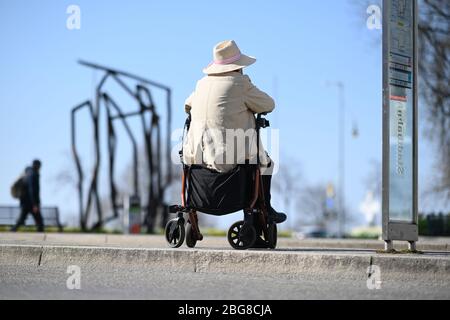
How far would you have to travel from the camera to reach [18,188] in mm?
23688

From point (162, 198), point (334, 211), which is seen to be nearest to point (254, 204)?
point (162, 198)

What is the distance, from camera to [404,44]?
9.98 m

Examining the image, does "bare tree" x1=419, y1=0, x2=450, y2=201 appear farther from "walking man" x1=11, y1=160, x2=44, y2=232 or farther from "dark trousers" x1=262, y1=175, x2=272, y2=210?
"dark trousers" x1=262, y1=175, x2=272, y2=210

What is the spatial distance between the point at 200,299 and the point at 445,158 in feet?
76.5

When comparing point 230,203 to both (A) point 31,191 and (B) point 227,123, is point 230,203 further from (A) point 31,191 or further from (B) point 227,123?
(A) point 31,191

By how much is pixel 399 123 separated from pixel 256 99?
155 cm

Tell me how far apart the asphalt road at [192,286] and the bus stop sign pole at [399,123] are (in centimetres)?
162

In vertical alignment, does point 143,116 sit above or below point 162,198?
above

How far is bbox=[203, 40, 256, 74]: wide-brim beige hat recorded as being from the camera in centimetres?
1034

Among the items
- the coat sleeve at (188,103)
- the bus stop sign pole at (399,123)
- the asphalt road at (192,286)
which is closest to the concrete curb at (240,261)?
the asphalt road at (192,286)

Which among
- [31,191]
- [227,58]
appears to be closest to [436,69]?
[31,191]

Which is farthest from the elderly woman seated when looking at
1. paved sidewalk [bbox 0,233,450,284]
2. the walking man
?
the walking man

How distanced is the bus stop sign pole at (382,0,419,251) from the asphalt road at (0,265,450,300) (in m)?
1.62
